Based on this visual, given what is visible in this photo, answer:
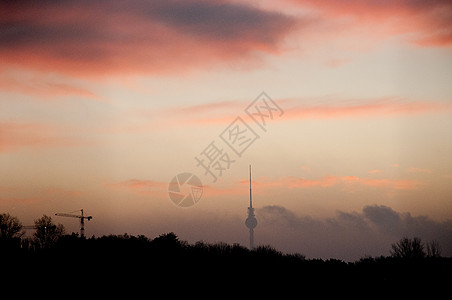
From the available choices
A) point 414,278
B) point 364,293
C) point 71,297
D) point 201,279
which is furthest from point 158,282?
point 414,278

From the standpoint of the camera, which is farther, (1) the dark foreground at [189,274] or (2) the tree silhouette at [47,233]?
(2) the tree silhouette at [47,233]

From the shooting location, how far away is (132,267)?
379 ft

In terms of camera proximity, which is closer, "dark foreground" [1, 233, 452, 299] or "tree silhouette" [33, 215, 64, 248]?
"dark foreground" [1, 233, 452, 299]

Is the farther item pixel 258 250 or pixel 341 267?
pixel 258 250

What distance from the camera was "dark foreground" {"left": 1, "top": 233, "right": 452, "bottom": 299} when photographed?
8662 centimetres

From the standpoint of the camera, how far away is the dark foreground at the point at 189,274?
3410 inches

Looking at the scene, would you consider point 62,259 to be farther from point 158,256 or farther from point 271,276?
point 271,276

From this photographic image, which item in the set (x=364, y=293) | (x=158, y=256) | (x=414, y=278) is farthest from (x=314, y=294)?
(x=158, y=256)

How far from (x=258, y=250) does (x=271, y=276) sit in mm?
67495

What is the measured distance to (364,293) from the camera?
79.1 m

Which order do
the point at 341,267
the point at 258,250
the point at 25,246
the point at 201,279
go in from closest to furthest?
1. the point at 201,279
2. the point at 341,267
3. the point at 25,246
4. the point at 258,250

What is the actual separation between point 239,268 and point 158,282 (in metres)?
31.9

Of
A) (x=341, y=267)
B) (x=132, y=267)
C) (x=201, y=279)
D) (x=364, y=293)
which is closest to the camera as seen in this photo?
(x=364, y=293)

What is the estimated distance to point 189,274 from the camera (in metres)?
112
